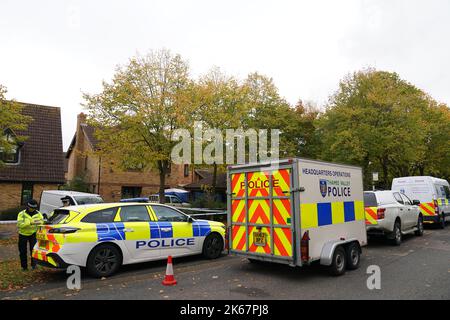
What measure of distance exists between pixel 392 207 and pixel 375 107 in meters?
14.8

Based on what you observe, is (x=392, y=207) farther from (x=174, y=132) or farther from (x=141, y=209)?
(x=174, y=132)

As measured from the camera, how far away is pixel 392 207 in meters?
11.2

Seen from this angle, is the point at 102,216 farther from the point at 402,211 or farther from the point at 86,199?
the point at 402,211

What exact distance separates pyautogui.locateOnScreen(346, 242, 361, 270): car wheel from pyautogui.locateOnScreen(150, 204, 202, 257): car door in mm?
3772

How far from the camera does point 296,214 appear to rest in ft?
22.2

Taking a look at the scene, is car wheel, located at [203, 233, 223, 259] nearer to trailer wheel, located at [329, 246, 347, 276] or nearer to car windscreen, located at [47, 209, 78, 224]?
trailer wheel, located at [329, 246, 347, 276]

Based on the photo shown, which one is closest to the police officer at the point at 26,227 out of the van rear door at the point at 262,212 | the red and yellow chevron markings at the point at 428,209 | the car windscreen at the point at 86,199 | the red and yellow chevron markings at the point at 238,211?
the red and yellow chevron markings at the point at 238,211

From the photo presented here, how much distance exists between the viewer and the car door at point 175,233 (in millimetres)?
8430

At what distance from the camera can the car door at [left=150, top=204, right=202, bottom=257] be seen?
843 cm

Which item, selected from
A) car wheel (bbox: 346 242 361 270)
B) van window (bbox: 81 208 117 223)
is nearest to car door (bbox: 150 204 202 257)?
van window (bbox: 81 208 117 223)

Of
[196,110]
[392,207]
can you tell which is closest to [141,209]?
[392,207]

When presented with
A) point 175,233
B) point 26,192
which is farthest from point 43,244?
point 26,192

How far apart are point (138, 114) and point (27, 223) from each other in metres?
8.76

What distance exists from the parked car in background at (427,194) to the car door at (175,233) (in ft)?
36.1
